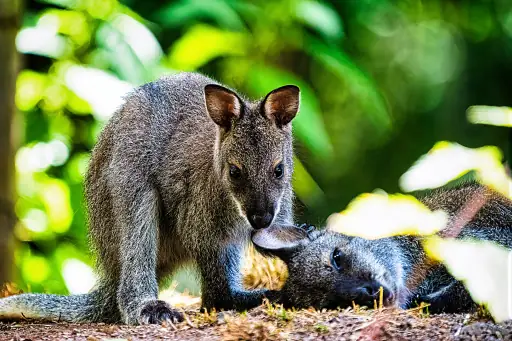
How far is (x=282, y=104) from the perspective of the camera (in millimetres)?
6273

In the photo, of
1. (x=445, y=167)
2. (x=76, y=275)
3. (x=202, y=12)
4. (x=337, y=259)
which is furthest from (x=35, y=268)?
(x=445, y=167)

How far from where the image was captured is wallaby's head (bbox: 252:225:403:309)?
5.63 m

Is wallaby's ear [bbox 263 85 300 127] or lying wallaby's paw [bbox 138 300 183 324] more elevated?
wallaby's ear [bbox 263 85 300 127]

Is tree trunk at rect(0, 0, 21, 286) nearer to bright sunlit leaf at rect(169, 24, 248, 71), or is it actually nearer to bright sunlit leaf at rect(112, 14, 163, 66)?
bright sunlit leaf at rect(112, 14, 163, 66)

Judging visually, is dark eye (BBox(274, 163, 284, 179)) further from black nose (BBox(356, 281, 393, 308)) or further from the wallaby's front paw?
black nose (BBox(356, 281, 393, 308))

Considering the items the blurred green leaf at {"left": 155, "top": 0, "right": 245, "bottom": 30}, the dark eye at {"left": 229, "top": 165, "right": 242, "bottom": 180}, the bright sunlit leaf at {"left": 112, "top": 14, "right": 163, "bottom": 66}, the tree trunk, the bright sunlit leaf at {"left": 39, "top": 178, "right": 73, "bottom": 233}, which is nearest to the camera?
the dark eye at {"left": 229, "top": 165, "right": 242, "bottom": 180}

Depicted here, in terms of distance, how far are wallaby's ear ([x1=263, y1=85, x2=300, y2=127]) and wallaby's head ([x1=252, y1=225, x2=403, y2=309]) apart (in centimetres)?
79

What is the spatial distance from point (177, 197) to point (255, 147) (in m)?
0.83

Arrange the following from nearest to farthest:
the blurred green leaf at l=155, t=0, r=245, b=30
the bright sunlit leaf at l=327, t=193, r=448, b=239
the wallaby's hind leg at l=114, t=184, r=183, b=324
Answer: the bright sunlit leaf at l=327, t=193, r=448, b=239 < the wallaby's hind leg at l=114, t=184, r=183, b=324 < the blurred green leaf at l=155, t=0, r=245, b=30

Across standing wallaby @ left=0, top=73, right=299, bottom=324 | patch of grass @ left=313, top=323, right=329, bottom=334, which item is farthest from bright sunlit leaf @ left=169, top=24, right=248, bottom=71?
patch of grass @ left=313, top=323, right=329, bottom=334

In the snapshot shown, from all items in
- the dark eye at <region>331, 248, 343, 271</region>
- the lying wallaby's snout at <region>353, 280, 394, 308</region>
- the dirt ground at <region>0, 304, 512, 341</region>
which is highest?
the dark eye at <region>331, 248, 343, 271</region>

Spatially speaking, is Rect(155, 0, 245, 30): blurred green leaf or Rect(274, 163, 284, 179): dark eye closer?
Rect(274, 163, 284, 179): dark eye

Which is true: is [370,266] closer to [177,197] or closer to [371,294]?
[371,294]

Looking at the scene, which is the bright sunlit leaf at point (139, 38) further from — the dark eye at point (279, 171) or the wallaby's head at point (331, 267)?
the wallaby's head at point (331, 267)
